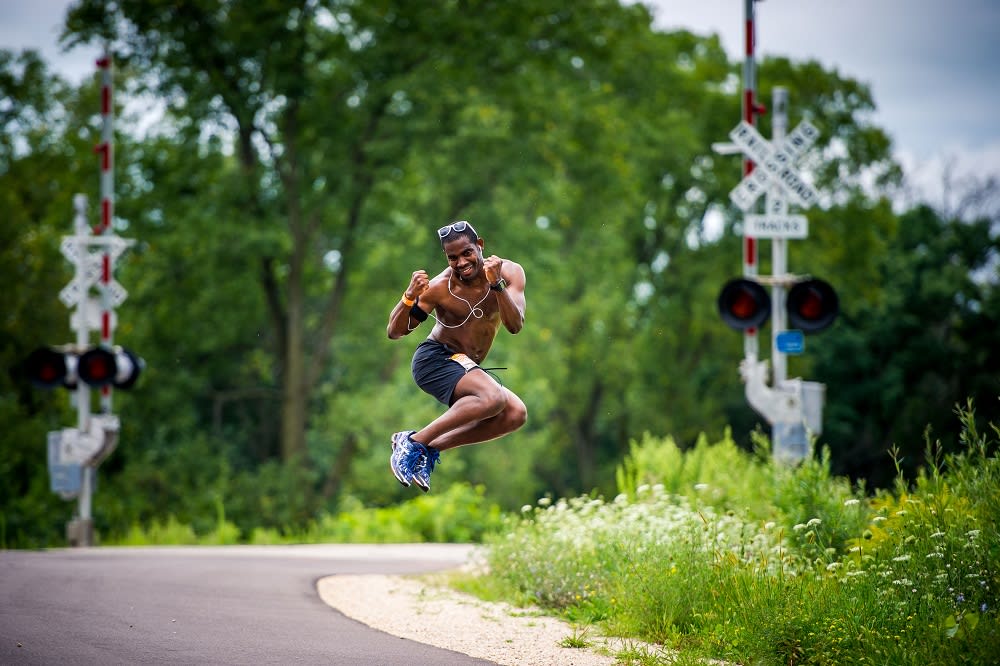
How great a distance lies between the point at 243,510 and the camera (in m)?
24.3

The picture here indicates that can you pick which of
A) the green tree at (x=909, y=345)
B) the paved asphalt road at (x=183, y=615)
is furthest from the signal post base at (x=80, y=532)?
the green tree at (x=909, y=345)

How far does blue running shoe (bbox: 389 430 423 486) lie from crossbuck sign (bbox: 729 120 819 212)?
24.5ft

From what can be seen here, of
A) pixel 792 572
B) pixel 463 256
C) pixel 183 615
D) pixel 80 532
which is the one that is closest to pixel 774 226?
pixel 792 572

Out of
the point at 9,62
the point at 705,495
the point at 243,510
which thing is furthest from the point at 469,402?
the point at 9,62

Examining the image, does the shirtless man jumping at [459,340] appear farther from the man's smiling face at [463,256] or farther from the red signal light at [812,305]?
the red signal light at [812,305]

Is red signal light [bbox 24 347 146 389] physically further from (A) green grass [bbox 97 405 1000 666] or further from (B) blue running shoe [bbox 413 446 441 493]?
(B) blue running shoe [bbox 413 446 441 493]

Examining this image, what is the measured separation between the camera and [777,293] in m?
14.3

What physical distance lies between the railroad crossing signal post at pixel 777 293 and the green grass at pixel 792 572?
2.50m

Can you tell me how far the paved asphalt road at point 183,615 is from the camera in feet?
24.2

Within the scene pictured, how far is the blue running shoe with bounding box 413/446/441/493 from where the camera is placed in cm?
762

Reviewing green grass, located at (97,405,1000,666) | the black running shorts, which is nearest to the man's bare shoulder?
the black running shorts

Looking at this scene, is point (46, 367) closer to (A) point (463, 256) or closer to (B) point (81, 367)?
(B) point (81, 367)

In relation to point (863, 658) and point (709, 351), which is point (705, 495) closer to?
point (863, 658)

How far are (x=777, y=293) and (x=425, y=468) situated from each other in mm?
7605
